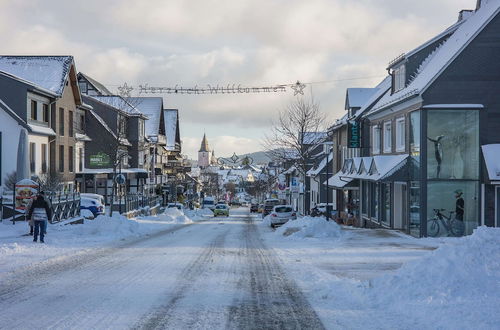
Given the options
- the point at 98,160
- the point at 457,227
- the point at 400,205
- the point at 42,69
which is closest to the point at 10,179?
the point at 42,69

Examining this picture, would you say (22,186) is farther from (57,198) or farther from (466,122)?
(466,122)

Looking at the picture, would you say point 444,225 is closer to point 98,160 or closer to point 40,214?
point 40,214

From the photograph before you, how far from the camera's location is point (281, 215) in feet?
125

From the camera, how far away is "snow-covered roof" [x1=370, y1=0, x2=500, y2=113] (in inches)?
906

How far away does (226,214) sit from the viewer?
65562 millimetres

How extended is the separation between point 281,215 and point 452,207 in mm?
A: 15934

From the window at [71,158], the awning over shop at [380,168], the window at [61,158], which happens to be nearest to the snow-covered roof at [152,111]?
the window at [71,158]

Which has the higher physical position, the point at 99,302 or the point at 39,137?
the point at 39,137

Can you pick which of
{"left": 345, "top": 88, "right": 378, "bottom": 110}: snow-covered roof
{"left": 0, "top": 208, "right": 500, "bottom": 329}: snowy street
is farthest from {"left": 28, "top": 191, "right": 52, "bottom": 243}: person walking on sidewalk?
{"left": 345, "top": 88, "right": 378, "bottom": 110}: snow-covered roof

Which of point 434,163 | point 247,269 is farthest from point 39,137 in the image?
point 247,269

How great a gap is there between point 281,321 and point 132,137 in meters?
55.1

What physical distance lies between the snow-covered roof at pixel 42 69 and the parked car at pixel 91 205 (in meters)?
8.42

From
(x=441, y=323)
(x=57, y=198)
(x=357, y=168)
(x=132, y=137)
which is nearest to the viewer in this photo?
(x=441, y=323)

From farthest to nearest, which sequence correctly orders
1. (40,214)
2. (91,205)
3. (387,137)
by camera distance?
(91,205)
(387,137)
(40,214)
